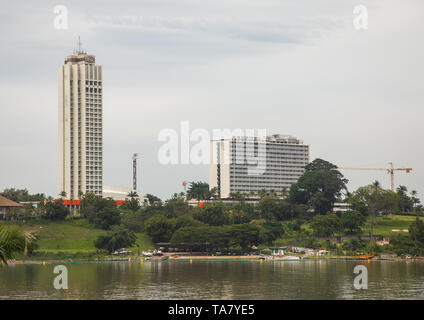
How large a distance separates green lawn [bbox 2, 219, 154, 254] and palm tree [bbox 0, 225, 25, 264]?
443 feet

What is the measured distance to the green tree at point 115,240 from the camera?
16562 cm

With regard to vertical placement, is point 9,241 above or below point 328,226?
above

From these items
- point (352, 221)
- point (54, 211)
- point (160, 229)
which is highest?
point (54, 211)

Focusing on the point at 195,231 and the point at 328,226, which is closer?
the point at 195,231

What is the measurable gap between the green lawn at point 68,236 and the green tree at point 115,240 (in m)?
2.20

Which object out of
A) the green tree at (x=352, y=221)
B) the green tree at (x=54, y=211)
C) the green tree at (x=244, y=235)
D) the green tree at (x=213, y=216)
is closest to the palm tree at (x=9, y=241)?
the green tree at (x=244, y=235)

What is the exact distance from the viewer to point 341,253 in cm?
16638

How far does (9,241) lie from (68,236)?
15051 cm

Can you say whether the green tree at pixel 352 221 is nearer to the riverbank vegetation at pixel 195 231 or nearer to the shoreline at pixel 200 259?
the riverbank vegetation at pixel 195 231

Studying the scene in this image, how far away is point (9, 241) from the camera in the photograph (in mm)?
29141

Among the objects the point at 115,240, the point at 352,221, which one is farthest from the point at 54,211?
the point at 352,221

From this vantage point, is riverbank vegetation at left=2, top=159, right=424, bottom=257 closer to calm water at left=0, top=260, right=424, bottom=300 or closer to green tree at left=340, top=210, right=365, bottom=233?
green tree at left=340, top=210, right=365, bottom=233

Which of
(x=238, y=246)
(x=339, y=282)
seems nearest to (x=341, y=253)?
(x=238, y=246)

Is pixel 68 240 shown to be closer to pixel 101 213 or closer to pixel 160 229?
pixel 101 213
